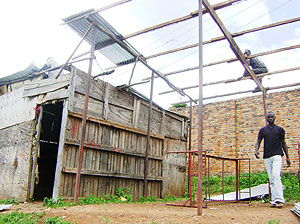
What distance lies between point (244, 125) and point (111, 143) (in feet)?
23.0

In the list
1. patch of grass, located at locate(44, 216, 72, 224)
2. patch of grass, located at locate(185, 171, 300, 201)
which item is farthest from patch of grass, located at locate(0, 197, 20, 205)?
patch of grass, located at locate(185, 171, 300, 201)

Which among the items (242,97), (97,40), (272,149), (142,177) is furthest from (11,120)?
(242,97)

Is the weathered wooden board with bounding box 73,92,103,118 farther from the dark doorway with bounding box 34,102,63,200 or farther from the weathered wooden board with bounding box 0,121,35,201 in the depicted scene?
the dark doorway with bounding box 34,102,63,200

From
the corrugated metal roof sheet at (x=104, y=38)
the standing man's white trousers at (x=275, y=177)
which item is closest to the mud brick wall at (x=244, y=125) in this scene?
the standing man's white trousers at (x=275, y=177)

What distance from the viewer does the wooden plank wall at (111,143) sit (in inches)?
269

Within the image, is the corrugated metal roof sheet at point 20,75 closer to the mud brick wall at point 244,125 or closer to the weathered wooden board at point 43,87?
the weathered wooden board at point 43,87

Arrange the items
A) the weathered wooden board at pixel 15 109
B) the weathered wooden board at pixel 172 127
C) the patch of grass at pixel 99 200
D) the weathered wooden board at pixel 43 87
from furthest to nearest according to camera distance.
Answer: the weathered wooden board at pixel 172 127 → the weathered wooden board at pixel 15 109 → the weathered wooden board at pixel 43 87 → the patch of grass at pixel 99 200

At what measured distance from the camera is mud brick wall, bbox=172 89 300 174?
36.9ft

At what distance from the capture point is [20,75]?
941 cm

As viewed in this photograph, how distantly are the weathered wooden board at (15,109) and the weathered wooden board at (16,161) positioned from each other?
0.73 feet

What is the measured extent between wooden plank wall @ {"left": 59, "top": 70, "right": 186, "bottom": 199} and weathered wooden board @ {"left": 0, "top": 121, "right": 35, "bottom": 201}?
1.50m

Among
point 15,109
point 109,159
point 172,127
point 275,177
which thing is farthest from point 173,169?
point 15,109

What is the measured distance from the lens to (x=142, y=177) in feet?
28.1

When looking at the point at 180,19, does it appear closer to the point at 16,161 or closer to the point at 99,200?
the point at 99,200
